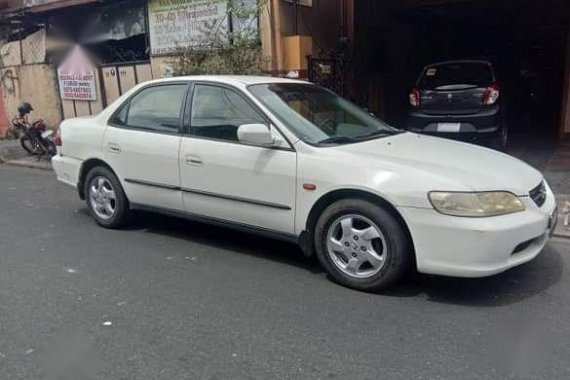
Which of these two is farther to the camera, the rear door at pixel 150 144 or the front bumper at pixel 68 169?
the front bumper at pixel 68 169

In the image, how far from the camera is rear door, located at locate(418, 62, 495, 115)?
884 centimetres

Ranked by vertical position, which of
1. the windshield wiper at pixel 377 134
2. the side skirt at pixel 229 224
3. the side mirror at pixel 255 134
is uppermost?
the side mirror at pixel 255 134

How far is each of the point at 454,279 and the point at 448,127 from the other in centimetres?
497

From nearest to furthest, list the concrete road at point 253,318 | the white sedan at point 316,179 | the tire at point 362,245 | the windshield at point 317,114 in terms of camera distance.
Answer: the concrete road at point 253,318, the white sedan at point 316,179, the tire at point 362,245, the windshield at point 317,114

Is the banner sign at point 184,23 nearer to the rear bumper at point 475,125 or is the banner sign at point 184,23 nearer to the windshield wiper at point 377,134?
the rear bumper at point 475,125

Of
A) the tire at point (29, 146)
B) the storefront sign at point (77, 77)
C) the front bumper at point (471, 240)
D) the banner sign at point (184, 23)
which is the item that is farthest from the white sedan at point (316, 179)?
the storefront sign at point (77, 77)

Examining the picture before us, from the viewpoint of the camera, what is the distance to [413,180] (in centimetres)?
390

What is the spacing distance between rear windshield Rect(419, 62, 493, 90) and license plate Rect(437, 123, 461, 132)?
26.6 inches

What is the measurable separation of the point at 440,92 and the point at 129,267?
242 inches

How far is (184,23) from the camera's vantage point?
10.4 metres

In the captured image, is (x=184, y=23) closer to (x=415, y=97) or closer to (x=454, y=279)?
(x=415, y=97)

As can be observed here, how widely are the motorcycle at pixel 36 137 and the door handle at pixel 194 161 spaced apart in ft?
23.4

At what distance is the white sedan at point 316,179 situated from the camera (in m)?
3.82

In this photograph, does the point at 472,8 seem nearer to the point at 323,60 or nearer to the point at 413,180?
the point at 323,60
